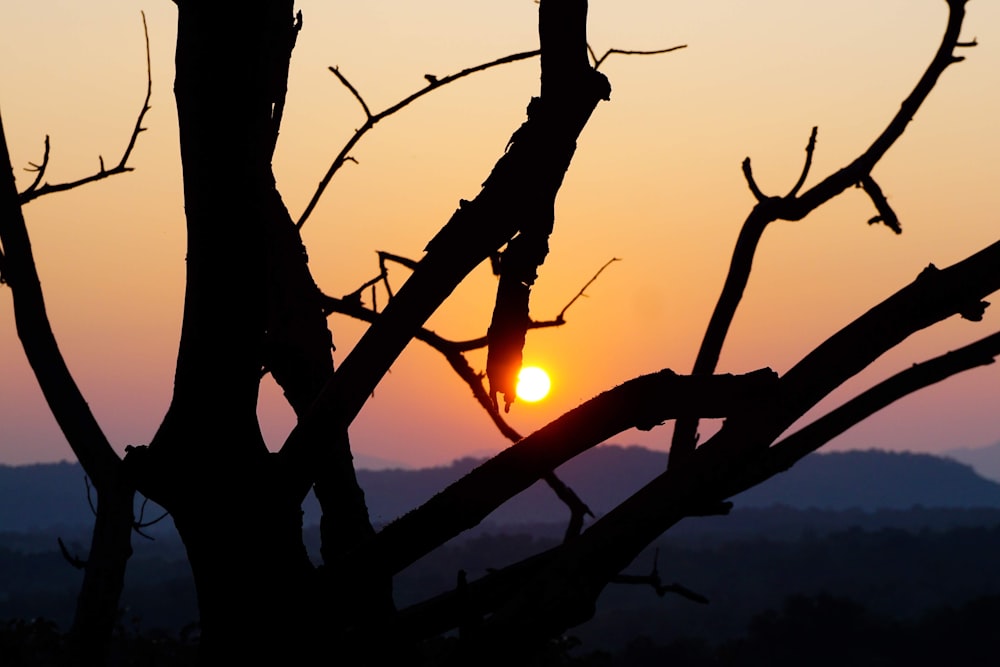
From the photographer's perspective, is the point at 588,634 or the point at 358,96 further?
the point at 588,634

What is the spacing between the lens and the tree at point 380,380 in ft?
8.57

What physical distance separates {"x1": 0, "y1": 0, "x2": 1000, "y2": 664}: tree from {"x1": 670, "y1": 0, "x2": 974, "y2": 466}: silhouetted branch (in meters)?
1.10

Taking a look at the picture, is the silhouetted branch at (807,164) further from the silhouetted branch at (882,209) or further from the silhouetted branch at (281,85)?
the silhouetted branch at (281,85)

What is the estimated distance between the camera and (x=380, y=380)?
9.21 feet

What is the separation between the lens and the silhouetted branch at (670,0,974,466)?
4.05 m

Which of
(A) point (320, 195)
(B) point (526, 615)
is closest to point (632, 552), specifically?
(B) point (526, 615)

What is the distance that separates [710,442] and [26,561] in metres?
154

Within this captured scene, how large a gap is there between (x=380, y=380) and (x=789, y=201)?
2018 mm

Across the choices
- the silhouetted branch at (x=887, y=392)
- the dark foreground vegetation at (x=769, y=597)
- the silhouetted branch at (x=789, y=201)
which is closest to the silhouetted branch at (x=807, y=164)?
the silhouetted branch at (x=789, y=201)

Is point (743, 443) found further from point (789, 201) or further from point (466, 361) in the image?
point (466, 361)

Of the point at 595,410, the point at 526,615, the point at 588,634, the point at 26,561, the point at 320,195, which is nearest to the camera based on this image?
the point at 526,615

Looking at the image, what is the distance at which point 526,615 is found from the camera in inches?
100

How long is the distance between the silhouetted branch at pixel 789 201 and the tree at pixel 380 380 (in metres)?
1.10

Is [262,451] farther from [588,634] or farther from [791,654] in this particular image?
[588,634]
